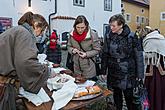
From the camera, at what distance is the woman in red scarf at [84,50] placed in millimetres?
3639

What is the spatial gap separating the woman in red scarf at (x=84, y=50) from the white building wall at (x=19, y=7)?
30.9ft

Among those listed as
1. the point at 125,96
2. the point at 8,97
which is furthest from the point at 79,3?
the point at 8,97

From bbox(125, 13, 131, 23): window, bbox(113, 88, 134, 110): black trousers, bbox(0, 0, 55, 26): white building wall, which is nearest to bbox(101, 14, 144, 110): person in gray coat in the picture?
bbox(113, 88, 134, 110): black trousers

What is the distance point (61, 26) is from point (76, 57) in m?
12.3

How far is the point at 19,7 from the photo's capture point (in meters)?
13.2

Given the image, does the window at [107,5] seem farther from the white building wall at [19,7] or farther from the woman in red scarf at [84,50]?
the woman in red scarf at [84,50]

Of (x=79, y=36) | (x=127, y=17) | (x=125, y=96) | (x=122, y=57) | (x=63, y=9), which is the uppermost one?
(x=127, y=17)

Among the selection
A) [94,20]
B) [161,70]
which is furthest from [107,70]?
[94,20]

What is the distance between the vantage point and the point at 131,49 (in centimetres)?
341

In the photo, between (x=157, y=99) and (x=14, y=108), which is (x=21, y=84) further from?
(x=157, y=99)

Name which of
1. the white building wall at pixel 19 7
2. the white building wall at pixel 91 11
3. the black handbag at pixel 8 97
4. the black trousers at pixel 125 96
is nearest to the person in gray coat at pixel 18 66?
the black handbag at pixel 8 97

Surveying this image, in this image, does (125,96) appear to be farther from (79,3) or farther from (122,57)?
(79,3)

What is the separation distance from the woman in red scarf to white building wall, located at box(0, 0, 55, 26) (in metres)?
9.40

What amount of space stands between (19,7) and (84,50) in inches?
401
